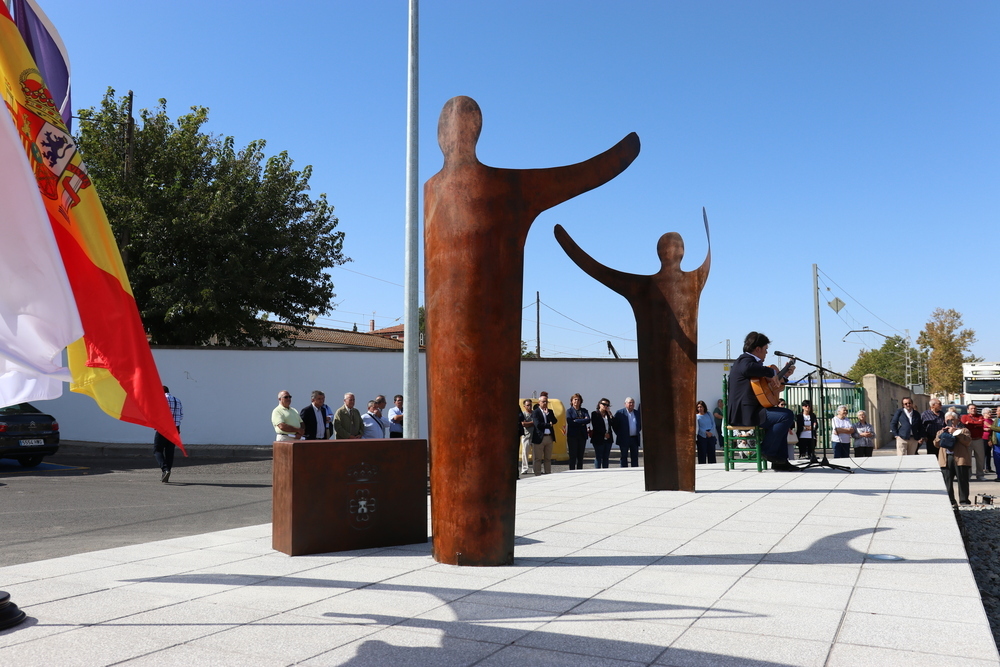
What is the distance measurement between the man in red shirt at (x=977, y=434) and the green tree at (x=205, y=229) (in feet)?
67.2

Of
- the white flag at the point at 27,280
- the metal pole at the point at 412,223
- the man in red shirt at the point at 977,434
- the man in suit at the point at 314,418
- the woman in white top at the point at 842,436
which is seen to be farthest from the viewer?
the man in red shirt at the point at 977,434

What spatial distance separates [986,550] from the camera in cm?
1003

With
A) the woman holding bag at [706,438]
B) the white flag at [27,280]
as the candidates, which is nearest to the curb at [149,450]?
the woman holding bag at [706,438]

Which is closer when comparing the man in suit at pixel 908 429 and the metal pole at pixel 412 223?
the metal pole at pixel 412 223

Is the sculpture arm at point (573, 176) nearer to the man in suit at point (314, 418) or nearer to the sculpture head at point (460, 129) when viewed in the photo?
the sculpture head at point (460, 129)

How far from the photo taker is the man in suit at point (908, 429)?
16.3m

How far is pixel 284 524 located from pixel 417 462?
1.18 m

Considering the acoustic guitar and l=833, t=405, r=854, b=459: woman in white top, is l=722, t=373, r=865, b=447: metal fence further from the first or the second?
the acoustic guitar

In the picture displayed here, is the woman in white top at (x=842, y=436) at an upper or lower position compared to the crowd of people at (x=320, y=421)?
lower

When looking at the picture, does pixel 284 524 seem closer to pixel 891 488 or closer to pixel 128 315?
pixel 128 315

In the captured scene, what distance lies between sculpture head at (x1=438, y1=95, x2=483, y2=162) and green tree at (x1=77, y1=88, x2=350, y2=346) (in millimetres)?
21003

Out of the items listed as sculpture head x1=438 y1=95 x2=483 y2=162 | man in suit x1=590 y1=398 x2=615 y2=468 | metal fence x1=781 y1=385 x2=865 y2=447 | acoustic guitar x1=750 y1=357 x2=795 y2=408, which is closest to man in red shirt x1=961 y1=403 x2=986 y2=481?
metal fence x1=781 y1=385 x2=865 y2=447

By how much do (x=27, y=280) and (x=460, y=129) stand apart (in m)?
3.22

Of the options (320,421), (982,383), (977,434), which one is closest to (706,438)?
(977,434)
